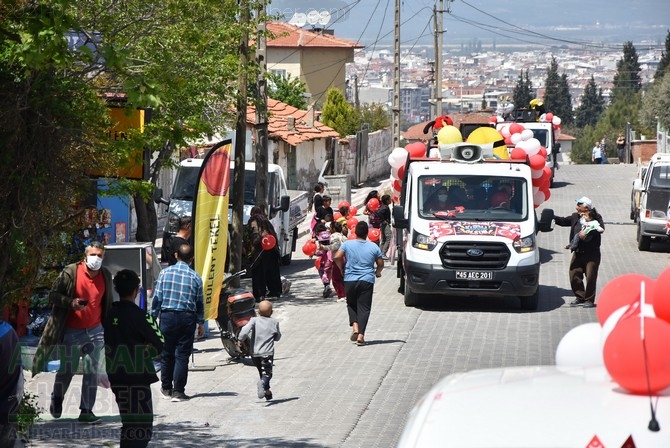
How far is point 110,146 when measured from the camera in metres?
10.4

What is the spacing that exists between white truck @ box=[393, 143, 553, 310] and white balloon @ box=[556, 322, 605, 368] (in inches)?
521

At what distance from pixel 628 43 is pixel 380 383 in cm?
14387

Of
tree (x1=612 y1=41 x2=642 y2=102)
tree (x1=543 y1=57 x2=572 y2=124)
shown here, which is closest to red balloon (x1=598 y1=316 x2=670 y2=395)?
tree (x1=612 y1=41 x2=642 y2=102)

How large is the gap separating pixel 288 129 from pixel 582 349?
3778 centimetres

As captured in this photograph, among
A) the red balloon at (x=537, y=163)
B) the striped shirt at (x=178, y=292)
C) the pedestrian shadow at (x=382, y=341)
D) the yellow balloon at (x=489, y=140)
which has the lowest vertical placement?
the pedestrian shadow at (x=382, y=341)

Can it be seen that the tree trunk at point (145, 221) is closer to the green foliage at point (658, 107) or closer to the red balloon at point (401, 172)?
the red balloon at point (401, 172)

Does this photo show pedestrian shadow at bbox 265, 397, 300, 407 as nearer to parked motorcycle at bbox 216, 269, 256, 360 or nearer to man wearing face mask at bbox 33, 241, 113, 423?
parked motorcycle at bbox 216, 269, 256, 360

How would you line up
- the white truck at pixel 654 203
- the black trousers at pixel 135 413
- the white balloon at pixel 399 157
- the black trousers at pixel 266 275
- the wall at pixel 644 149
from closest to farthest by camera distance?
1. the black trousers at pixel 135 413
2. the black trousers at pixel 266 275
3. the white balloon at pixel 399 157
4. the white truck at pixel 654 203
5. the wall at pixel 644 149

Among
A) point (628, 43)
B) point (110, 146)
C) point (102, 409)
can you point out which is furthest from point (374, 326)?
point (628, 43)

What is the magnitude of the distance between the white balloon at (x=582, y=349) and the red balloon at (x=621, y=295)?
68 mm

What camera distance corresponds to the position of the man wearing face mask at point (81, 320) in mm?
10711

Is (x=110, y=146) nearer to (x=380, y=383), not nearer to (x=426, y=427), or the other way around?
(x=380, y=383)

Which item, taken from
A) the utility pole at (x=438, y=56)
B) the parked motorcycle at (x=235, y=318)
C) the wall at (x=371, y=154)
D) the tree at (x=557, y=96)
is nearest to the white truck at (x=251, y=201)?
the parked motorcycle at (x=235, y=318)

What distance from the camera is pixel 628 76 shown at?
145250 millimetres
